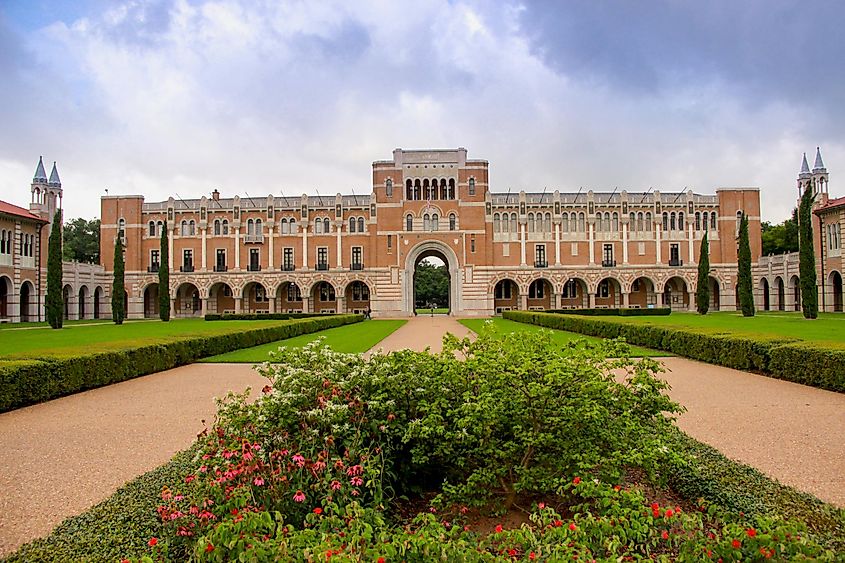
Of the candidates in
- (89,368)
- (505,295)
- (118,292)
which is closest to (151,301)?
(118,292)

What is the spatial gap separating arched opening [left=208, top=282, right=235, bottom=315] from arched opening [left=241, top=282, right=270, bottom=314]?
132 cm

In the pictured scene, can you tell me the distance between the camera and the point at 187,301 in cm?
5188

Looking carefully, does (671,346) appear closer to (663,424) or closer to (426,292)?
(663,424)

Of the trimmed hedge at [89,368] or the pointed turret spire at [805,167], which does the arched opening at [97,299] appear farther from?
the pointed turret spire at [805,167]

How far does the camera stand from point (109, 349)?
12508 millimetres

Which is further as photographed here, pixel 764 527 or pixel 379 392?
pixel 379 392

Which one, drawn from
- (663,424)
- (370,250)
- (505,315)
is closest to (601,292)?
(505,315)

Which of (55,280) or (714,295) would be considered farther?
(714,295)

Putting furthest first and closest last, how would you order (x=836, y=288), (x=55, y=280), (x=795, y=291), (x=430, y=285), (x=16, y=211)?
(x=430, y=285)
(x=795, y=291)
(x=836, y=288)
(x=16, y=211)
(x=55, y=280)

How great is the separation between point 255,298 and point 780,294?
4538cm

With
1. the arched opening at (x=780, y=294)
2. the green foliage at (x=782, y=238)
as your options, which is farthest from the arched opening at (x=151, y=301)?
the green foliage at (x=782, y=238)

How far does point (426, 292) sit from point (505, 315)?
3829 centimetres

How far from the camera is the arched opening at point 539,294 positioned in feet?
167

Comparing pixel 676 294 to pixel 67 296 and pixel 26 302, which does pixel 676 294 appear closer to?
pixel 67 296
